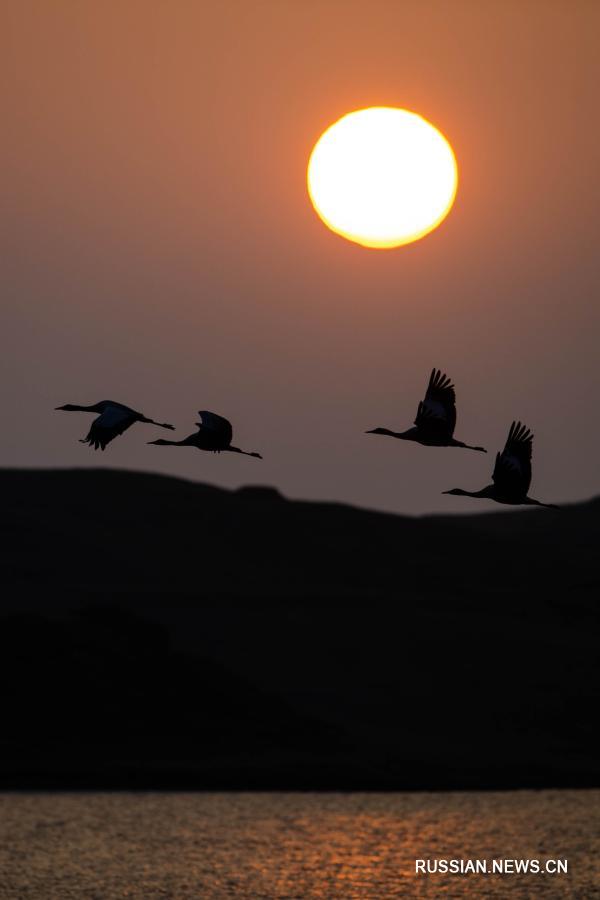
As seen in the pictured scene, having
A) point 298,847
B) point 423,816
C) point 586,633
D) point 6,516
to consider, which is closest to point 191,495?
point 6,516

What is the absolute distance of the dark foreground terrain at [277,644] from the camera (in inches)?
2928

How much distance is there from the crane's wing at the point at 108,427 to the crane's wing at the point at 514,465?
16.4 ft

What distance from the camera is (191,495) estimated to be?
430 feet

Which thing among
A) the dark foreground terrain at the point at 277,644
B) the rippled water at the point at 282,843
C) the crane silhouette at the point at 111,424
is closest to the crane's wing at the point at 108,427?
the crane silhouette at the point at 111,424

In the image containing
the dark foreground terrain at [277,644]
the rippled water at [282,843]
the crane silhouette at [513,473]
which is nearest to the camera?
the crane silhouette at [513,473]

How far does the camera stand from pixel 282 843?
177ft

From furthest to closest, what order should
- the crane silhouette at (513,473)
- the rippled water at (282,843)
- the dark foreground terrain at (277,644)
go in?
the dark foreground terrain at (277,644)
the rippled water at (282,843)
the crane silhouette at (513,473)

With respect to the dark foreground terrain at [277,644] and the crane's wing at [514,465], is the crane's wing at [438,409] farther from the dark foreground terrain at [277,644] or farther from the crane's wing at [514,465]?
the dark foreground terrain at [277,644]

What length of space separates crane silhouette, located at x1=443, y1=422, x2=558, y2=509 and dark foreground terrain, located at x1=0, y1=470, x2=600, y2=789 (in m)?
49.5

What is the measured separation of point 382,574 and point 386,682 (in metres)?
26.7

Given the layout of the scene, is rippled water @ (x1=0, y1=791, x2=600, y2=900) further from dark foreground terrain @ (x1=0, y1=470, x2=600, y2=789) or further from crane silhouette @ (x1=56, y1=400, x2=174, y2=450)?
crane silhouette @ (x1=56, y1=400, x2=174, y2=450)

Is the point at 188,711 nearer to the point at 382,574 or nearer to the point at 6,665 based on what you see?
the point at 6,665

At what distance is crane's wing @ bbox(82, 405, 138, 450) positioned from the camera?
23406 mm

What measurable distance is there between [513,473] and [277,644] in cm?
7264
